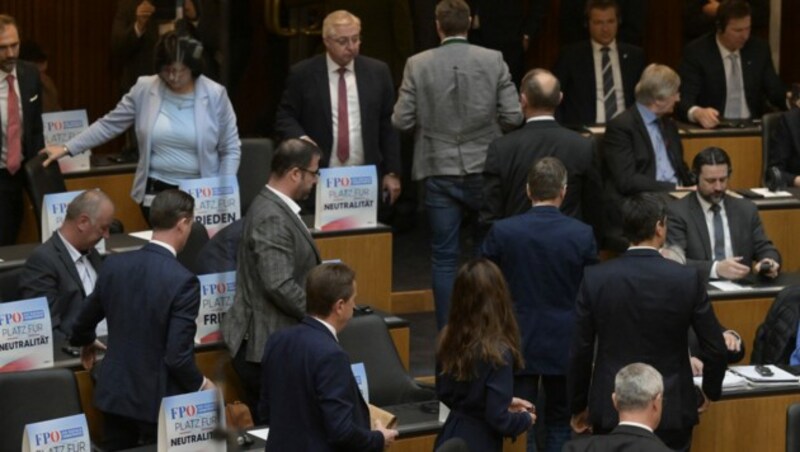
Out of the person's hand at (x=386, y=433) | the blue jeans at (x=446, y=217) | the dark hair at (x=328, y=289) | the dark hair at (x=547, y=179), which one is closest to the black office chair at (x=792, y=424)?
the dark hair at (x=547, y=179)

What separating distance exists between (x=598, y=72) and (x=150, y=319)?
4234 mm

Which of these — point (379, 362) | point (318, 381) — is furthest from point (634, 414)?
point (379, 362)

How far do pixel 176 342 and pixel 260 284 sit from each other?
517 mm

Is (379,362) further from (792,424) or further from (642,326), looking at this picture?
(792,424)

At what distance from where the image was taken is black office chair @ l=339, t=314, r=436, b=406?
21.3ft

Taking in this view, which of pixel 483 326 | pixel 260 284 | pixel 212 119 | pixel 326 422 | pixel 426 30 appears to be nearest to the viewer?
pixel 326 422

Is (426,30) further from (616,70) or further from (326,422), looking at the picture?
(326,422)

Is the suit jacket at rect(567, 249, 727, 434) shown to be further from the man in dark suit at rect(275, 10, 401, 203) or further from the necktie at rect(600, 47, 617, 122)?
the necktie at rect(600, 47, 617, 122)

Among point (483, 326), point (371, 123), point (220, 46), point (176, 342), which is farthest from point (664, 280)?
point (220, 46)

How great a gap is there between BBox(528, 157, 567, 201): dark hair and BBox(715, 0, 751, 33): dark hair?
11.7ft

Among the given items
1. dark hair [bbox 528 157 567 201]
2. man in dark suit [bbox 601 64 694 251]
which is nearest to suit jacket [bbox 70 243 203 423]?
dark hair [bbox 528 157 567 201]

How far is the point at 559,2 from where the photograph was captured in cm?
1095

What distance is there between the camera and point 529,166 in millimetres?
6805

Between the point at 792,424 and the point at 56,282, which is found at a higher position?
the point at 56,282
